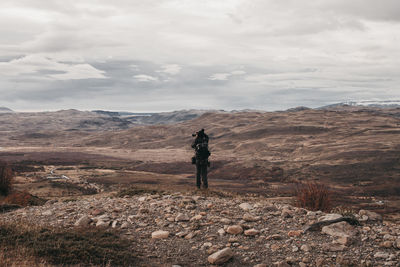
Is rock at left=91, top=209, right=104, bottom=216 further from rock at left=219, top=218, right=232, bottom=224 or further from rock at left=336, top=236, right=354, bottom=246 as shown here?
rock at left=336, top=236, right=354, bottom=246

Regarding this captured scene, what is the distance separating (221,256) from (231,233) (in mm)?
1547

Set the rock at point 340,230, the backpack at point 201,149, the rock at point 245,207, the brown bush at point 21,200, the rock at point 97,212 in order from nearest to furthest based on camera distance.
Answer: the rock at point 340,230, the rock at point 97,212, the rock at point 245,207, the brown bush at point 21,200, the backpack at point 201,149

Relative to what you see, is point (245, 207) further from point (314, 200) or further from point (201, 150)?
point (201, 150)

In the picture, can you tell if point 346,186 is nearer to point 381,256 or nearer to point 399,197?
point 399,197

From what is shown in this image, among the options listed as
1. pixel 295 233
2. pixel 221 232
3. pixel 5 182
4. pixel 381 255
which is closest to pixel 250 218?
pixel 221 232

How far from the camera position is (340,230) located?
8.78m

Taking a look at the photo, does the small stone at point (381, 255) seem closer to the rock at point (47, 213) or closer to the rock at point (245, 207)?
the rock at point (245, 207)

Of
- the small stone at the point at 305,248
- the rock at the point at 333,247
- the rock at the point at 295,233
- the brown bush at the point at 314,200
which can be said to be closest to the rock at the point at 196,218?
the rock at the point at 295,233

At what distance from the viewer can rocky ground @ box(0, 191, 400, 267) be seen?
777 centimetres

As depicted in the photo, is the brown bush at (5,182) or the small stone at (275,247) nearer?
the small stone at (275,247)

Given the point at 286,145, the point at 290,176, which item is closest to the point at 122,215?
the point at 290,176

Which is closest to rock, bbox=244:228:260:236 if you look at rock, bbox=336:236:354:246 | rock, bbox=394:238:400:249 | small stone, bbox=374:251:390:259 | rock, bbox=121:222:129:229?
rock, bbox=336:236:354:246

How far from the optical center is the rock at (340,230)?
339 inches

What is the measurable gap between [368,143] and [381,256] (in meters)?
75.0
